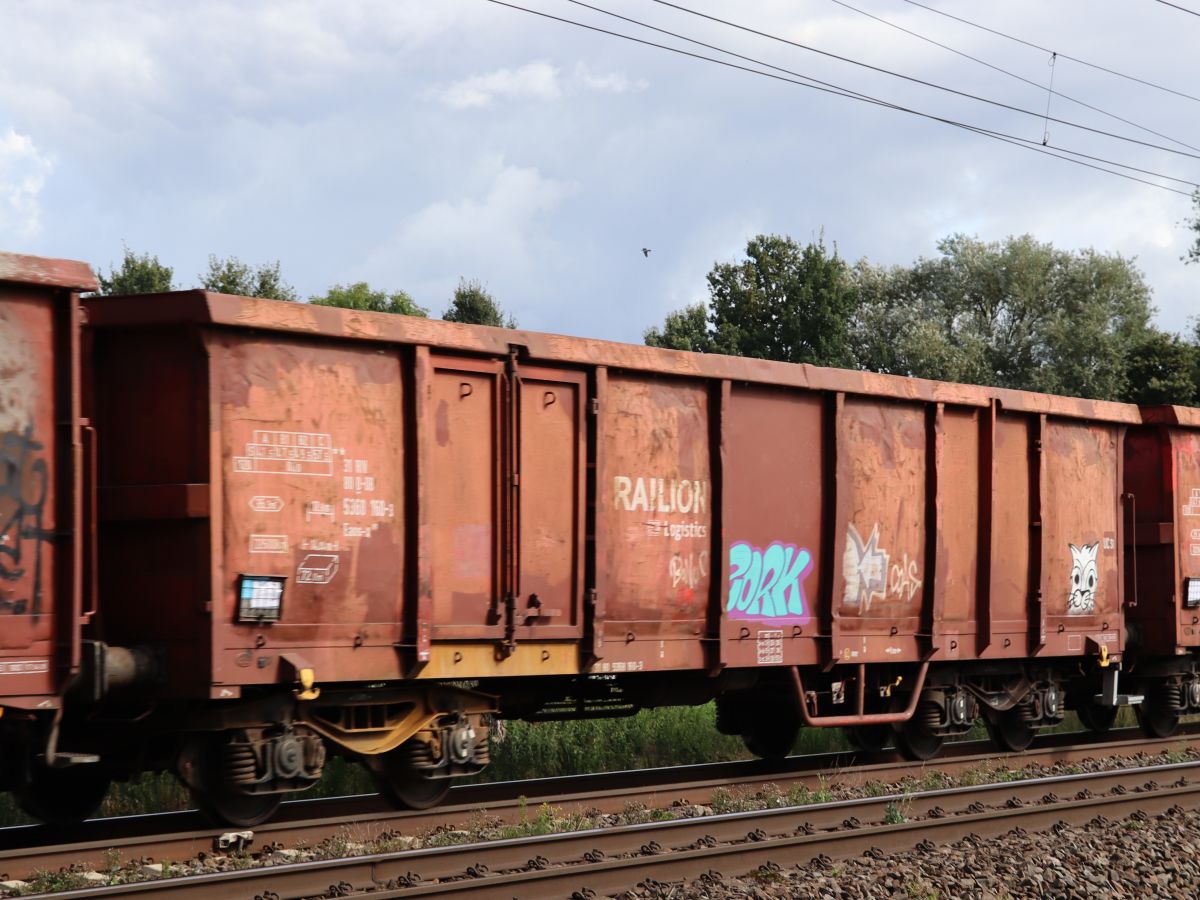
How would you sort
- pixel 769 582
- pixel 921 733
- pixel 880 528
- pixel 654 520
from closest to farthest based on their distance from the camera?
pixel 654 520
pixel 769 582
pixel 880 528
pixel 921 733

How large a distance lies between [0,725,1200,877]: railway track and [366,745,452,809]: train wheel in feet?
0.56

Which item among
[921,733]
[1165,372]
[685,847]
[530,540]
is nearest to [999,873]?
[685,847]

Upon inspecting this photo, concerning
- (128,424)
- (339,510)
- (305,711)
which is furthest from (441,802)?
(128,424)

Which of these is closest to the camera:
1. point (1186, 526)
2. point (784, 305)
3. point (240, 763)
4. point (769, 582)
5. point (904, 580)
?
point (240, 763)

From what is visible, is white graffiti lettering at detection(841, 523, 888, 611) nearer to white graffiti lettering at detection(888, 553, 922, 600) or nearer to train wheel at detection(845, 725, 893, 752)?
white graffiti lettering at detection(888, 553, 922, 600)

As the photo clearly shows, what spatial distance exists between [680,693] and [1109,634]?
5.83m

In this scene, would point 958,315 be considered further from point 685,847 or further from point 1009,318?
point 685,847

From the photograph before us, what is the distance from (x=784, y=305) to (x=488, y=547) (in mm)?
58409

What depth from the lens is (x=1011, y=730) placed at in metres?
14.9

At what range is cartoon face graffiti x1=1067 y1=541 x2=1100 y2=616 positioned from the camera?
15109 mm

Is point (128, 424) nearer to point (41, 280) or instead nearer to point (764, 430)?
point (41, 280)

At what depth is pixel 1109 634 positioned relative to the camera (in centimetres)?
1540

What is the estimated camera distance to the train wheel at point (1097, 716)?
55.3 feet

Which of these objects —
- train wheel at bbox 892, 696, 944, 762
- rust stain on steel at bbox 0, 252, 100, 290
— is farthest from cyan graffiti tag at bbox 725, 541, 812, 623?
rust stain on steel at bbox 0, 252, 100, 290
